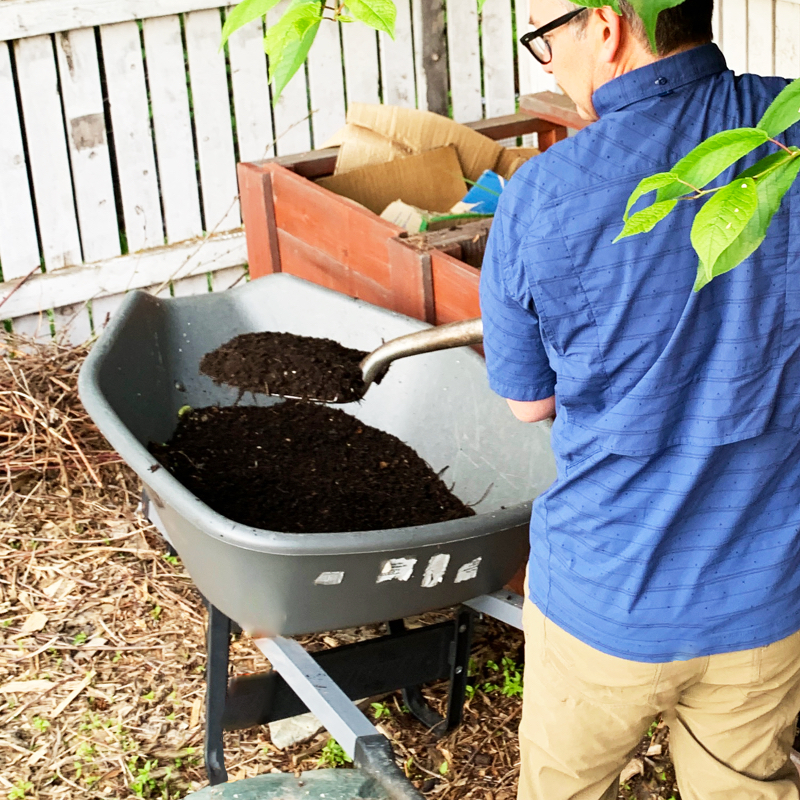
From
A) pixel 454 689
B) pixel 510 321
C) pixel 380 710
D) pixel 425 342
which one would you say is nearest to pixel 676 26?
pixel 510 321

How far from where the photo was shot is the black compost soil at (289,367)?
7.35 ft

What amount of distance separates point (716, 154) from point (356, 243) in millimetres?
1989

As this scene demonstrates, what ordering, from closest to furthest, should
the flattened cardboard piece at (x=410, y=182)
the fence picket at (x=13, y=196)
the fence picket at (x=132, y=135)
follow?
the flattened cardboard piece at (x=410, y=182), the fence picket at (x=13, y=196), the fence picket at (x=132, y=135)

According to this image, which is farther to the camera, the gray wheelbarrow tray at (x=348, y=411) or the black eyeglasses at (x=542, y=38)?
the gray wheelbarrow tray at (x=348, y=411)

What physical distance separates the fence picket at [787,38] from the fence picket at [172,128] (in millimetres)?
2113

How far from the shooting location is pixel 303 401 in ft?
7.96

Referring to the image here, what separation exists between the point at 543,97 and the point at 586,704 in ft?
7.27

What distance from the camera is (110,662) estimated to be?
99.4 inches

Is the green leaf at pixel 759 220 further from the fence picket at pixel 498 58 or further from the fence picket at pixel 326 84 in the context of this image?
the fence picket at pixel 498 58

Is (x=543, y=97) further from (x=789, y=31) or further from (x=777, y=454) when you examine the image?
(x=777, y=454)

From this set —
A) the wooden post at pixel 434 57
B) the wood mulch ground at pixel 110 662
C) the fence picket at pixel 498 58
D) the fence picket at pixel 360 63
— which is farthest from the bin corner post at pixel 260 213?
the fence picket at pixel 498 58

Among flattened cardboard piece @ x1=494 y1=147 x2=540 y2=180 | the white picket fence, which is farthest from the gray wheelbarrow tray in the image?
the white picket fence

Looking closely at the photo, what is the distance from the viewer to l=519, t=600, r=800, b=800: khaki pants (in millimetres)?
1343

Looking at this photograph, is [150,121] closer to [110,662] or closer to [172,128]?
[172,128]
